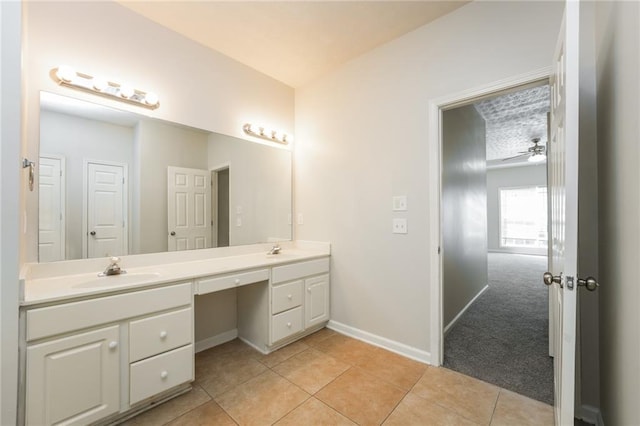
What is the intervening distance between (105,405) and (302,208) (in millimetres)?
2169

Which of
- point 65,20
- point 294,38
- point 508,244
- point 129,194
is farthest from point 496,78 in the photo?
point 508,244

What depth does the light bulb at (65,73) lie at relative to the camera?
168 cm

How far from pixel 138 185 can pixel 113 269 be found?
2.08 ft

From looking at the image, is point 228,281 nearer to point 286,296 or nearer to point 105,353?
point 286,296

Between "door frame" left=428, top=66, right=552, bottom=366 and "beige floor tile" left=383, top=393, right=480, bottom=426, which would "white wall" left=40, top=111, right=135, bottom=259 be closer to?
"beige floor tile" left=383, top=393, right=480, bottom=426

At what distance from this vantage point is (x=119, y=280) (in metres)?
1.63

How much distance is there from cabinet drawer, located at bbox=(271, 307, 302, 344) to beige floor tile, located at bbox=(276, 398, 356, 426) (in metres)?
0.70

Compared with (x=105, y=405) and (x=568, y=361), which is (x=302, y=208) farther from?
(x=568, y=361)

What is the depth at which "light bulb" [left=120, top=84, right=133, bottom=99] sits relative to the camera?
193 cm

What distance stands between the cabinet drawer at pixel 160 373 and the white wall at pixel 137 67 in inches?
35.1

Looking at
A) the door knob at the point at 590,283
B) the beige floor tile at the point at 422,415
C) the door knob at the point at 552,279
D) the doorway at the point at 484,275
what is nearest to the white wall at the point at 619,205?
the door knob at the point at 590,283

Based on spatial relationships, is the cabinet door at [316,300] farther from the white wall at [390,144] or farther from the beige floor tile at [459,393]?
the beige floor tile at [459,393]

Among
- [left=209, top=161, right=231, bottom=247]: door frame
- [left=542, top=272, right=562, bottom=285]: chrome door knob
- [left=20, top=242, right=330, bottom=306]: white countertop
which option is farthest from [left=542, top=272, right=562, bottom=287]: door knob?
[left=209, top=161, right=231, bottom=247]: door frame

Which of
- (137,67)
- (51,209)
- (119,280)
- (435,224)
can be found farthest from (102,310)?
(435,224)
